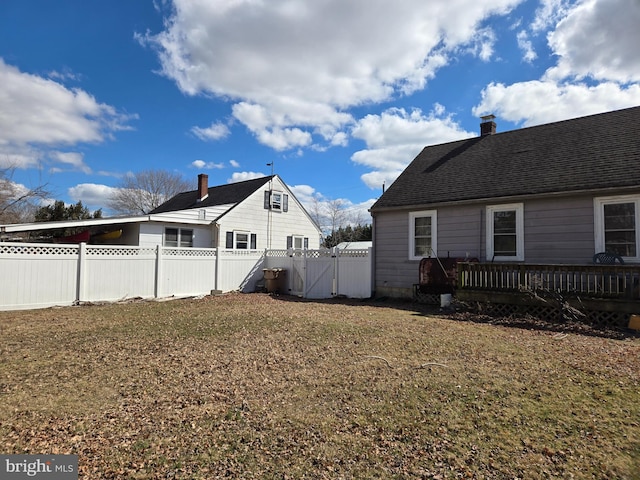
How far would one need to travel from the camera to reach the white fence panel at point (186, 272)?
1296cm

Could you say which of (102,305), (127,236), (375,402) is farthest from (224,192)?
(375,402)

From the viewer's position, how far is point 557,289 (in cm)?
873

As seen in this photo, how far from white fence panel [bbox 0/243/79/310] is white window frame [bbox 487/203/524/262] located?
12.0 meters

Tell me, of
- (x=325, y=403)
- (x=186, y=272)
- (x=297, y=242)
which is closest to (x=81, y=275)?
(x=186, y=272)

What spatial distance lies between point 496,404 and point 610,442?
940mm

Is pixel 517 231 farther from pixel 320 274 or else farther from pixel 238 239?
pixel 238 239

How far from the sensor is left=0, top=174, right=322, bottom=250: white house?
16.1 m

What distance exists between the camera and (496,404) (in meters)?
3.87

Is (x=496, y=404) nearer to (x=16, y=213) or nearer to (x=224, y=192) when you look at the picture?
(x=224, y=192)

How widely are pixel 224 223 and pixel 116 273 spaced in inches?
285

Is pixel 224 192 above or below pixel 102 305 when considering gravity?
above

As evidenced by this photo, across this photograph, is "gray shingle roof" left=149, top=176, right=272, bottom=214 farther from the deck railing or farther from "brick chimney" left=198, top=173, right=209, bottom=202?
the deck railing

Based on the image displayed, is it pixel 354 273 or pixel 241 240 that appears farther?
pixel 241 240

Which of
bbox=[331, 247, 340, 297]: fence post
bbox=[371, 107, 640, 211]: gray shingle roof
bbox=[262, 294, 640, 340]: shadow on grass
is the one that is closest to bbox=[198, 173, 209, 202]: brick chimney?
bbox=[331, 247, 340, 297]: fence post
